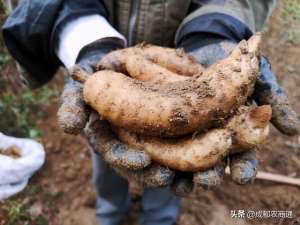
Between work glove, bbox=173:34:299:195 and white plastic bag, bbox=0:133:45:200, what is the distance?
108 cm

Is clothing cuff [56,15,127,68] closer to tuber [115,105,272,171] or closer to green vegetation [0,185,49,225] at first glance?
tuber [115,105,272,171]

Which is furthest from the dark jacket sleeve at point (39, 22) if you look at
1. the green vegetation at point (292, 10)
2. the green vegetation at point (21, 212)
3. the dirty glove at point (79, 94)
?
the green vegetation at point (292, 10)

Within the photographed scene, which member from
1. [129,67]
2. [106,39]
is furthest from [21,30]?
[129,67]

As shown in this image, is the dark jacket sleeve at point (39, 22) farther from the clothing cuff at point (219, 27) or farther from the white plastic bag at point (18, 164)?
the white plastic bag at point (18, 164)

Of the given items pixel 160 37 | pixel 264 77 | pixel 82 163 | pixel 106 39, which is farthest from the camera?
pixel 82 163

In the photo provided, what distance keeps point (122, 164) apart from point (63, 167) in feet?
4.00

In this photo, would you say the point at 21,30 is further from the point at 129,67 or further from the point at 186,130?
the point at 186,130

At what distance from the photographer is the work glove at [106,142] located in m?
1.06

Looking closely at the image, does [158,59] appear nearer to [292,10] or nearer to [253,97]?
[253,97]

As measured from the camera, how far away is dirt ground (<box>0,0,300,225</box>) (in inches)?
76.4

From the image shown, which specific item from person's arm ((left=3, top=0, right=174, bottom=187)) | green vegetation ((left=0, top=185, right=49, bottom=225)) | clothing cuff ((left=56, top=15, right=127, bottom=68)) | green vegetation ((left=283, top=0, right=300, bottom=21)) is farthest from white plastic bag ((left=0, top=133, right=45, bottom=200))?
green vegetation ((left=283, top=0, right=300, bottom=21))

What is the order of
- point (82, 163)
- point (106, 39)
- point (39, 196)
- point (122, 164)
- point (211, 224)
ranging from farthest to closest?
1. point (82, 163)
2. point (39, 196)
3. point (211, 224)
4. point (106, 39)
5. point (122, 164)

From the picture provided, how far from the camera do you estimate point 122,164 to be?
107 centimetres

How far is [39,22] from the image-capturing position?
1.33 meters
